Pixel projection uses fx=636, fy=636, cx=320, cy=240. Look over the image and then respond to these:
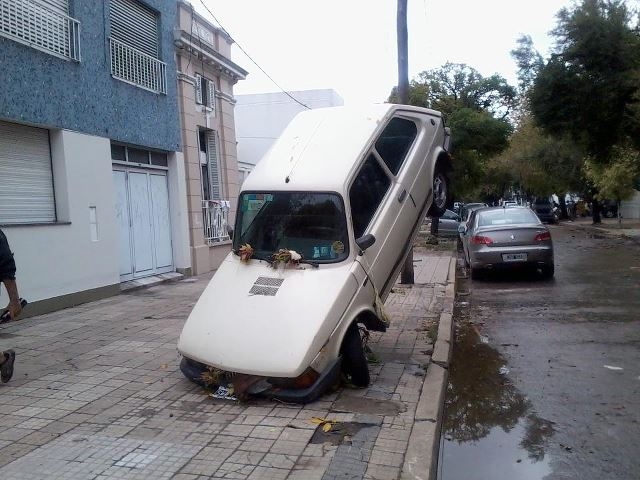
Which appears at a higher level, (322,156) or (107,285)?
(322,156)

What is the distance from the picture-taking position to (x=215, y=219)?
52.8ft

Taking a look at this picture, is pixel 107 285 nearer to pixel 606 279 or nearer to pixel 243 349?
pixel 243 349

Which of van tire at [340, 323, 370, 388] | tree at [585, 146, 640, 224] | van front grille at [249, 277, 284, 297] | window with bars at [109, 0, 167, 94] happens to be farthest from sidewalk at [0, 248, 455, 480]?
tree at [585, 146, 640, 224]

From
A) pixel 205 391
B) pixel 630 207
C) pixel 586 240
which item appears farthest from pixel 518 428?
pixel 630 207

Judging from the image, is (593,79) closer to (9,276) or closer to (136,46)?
(136,46)

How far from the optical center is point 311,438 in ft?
15.3

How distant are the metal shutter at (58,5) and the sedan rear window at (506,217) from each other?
28.6 feet

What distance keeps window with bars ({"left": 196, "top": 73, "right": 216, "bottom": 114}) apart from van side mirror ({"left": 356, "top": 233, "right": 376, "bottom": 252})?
10.3 meters

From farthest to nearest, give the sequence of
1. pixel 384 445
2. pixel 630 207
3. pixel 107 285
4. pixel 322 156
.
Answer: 1. pixel 630 207
2. pixel 107 285
3. pixel 322 156
4. pixel 384 445

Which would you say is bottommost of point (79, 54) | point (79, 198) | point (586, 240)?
point (586, 240)

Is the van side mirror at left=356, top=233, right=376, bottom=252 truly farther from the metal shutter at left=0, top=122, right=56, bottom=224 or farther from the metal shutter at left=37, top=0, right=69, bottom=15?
the metal shutter at left=37, top=0, right=69, bottom=15

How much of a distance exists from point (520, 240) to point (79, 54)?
28.5 ft

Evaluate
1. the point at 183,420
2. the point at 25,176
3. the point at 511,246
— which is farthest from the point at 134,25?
the point at 183,420

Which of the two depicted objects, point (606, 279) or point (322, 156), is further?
point (606, 279)
